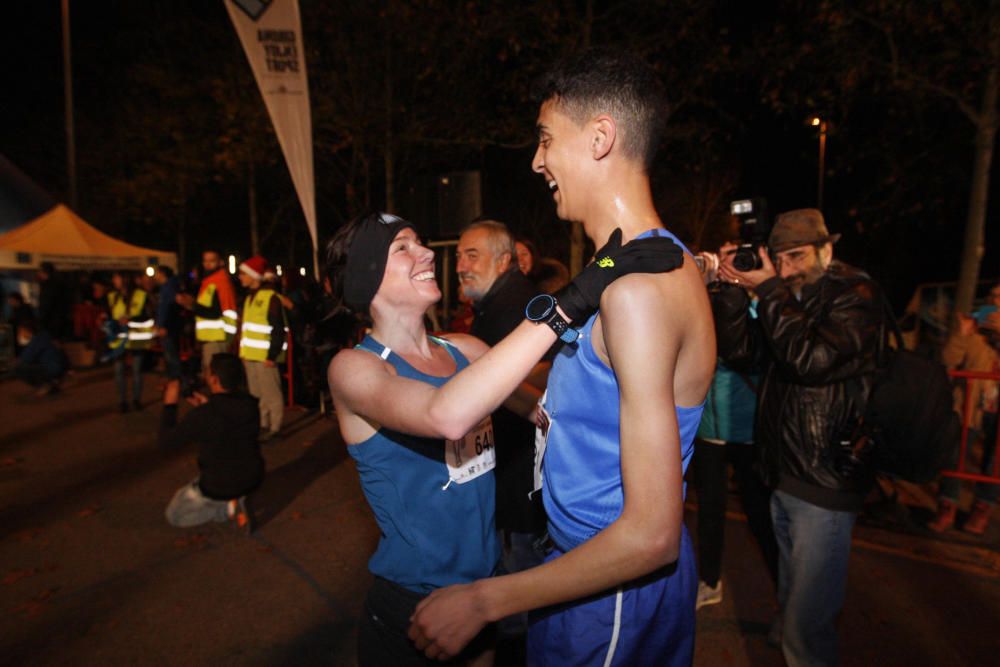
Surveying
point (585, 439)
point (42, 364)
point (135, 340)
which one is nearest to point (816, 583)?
point (585, 439)

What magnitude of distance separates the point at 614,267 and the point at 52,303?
549 inches

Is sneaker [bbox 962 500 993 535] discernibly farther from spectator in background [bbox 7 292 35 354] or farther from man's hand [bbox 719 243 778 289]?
spectator in background [bbox 7 292 35 354]

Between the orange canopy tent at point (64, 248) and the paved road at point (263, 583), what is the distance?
8.35 m

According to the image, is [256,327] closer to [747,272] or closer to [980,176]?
[747,272]

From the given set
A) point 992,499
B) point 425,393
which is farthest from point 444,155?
point 425,393

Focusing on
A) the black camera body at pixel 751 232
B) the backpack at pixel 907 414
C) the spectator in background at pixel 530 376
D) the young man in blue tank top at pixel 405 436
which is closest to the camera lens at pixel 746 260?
the black camera body at pixel 751 232

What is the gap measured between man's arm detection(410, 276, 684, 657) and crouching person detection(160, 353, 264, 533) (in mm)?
3886

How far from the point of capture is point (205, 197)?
25.8m

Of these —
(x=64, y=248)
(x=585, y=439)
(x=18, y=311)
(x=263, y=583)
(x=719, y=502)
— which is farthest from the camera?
(x=64, y=248)

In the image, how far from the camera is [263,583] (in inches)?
158

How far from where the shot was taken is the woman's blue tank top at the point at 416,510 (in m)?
1.94

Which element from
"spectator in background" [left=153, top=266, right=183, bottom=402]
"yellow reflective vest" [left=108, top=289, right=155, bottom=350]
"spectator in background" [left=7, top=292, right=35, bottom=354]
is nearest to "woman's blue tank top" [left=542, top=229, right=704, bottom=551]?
"spectator in background" [left=153, top=266, right=183, bottom=402]

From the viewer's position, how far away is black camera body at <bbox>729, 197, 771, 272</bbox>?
102 inches

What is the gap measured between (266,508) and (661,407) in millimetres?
4952
